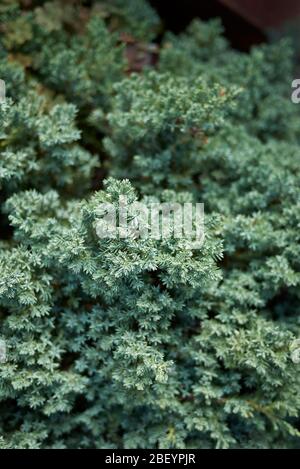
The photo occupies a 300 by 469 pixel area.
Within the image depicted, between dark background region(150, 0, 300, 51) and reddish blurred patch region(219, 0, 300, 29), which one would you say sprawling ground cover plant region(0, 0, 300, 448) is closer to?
dark background region(150, 0, 300, 51)

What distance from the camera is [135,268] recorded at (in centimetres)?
128

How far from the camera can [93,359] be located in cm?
149

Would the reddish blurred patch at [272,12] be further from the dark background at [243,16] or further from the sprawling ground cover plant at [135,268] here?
the sprawling ground cover plant at [135,268]

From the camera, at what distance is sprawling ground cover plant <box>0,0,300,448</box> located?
137 cm

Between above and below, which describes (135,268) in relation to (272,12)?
below

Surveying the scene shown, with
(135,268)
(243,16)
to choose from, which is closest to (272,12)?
(243,16)

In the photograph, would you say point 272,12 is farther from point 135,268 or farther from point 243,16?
point 135,268

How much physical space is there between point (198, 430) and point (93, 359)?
0.39m

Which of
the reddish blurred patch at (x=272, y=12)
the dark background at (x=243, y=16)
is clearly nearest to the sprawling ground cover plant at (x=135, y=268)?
the dark background at (x=243, y=16)

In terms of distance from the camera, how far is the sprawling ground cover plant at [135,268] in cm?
137

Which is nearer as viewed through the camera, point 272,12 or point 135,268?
point 135,268

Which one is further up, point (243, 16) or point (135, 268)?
point (243, 16)
